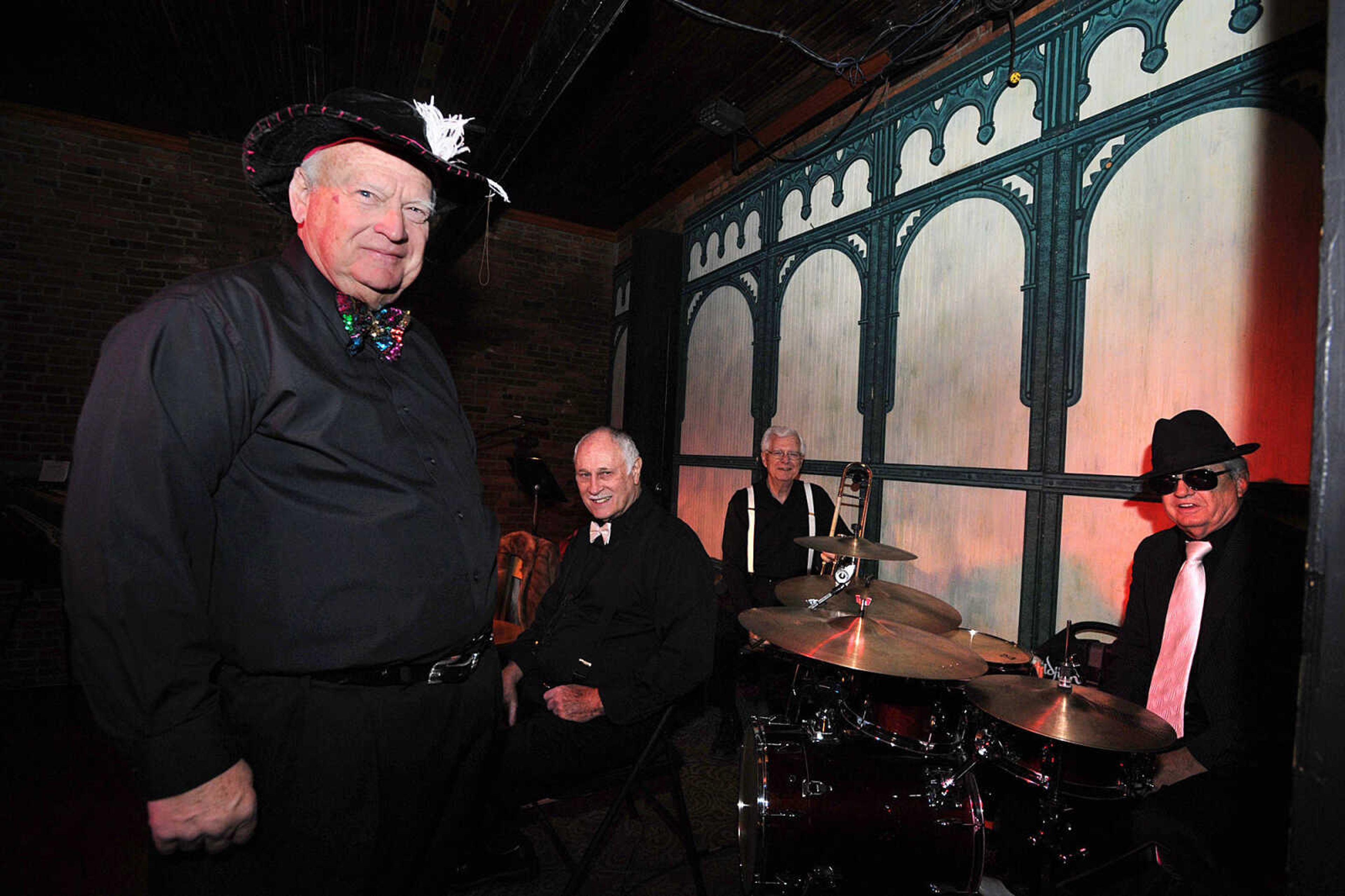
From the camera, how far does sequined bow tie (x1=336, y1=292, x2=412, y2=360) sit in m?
1.44

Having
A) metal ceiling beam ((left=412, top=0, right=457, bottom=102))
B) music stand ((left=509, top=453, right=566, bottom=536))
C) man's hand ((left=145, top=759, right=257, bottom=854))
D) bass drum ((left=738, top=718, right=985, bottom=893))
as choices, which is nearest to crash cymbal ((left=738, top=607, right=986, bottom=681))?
bass drum ((left=738, top=718, right=985, bottom=893))

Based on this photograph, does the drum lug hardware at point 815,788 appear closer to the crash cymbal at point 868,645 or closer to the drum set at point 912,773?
the drum set at point 912,773

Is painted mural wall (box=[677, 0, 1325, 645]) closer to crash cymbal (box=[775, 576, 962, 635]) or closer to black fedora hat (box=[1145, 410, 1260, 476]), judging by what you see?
black fedora hat (box=[1145, 410, 1260, 476])

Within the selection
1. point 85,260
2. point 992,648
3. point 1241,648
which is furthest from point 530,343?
point 1241,648

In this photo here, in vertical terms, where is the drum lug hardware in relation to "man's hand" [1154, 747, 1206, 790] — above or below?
below

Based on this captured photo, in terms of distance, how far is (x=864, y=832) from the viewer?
211cm

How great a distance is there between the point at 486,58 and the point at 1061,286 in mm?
4002

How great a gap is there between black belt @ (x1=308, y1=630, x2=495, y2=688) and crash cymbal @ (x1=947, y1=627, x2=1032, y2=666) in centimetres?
180

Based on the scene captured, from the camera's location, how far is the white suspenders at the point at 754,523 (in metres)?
4.41

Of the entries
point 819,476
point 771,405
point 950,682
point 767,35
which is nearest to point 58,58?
point 767,35

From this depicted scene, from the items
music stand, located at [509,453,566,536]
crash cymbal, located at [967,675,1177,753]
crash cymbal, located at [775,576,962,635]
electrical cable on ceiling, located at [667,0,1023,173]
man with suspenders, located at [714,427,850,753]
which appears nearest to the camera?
crash cymbal, located at [967,675,1177,753]

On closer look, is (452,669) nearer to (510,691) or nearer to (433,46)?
(510,691)

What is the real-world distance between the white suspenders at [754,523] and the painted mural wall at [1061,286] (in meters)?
0.32

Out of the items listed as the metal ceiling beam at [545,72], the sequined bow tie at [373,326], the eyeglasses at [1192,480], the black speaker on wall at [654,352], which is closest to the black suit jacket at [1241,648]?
the eyeglasses at [1192,480]
